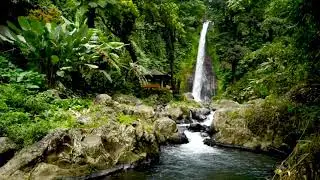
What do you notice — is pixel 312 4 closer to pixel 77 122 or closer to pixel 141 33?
pixel 77 122

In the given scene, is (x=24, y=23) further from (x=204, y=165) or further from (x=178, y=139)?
(x=204, y=165)

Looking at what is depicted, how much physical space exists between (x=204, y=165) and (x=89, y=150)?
11.7 feet

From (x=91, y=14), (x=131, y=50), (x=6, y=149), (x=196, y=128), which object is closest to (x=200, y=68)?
(x=131, y=50)

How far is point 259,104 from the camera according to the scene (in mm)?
14695

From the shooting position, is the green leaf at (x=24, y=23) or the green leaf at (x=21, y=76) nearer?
the green leaf at (x=21, y=76)

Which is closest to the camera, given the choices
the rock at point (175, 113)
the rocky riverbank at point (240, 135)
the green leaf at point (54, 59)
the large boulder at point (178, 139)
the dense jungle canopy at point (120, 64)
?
the dense jungle canopy at point (120, 64)

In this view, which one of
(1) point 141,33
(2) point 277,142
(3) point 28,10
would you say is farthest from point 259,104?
Answer: (1) point 141,33

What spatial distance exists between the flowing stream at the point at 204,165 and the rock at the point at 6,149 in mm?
2404

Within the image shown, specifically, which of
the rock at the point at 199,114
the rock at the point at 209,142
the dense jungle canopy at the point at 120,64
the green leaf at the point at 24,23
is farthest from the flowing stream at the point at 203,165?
the green leaf at the point at 24,23

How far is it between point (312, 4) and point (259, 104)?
8474 millimetres

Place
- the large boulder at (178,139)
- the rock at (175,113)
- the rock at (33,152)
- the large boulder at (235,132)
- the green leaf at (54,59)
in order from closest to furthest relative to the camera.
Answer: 1. the rock at (33,152)
2. the green leaf at (54,59)
3. the large boulder at (235,132)
4. the large boulder at (178,139)
5. the rock at (175,113)

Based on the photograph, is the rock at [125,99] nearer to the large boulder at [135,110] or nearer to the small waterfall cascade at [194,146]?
the large boulder at [135,110]

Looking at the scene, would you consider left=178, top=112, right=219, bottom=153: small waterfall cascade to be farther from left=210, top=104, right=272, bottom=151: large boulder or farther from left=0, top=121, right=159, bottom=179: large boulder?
left=0, top=121, right=159, bottom=179: large boulder

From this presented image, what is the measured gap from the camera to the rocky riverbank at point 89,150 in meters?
8.63
